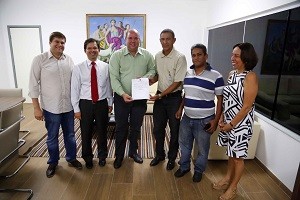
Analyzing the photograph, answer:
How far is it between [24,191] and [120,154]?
1011 mm

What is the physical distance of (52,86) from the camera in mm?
2223

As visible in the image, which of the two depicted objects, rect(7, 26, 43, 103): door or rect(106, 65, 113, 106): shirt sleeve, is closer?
rect(106, 65, 113, 106): shirt sleeve

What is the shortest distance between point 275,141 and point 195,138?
0.90 meters

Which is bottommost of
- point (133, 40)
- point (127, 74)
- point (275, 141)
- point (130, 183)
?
point (130, 183)

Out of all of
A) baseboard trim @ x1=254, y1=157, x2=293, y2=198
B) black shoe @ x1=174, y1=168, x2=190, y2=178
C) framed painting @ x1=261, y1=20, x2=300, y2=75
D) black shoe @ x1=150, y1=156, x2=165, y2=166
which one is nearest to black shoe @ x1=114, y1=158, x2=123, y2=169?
black shoe @ x1=150, y1=156, x2=165, y2=166

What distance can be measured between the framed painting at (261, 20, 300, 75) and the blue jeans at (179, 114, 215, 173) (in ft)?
3.07

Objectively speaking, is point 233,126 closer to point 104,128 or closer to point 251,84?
point 251,84

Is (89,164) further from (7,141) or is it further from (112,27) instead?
(112,27)

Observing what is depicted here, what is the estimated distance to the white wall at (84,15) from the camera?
16.4 feet

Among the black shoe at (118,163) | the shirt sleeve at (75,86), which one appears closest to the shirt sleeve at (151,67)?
the shirt sleeve at (75,86)

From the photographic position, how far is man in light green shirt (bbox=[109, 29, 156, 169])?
7.46 feet

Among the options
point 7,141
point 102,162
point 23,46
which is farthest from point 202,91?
point 23,46

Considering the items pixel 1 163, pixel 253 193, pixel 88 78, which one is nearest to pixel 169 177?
pixel 253 193

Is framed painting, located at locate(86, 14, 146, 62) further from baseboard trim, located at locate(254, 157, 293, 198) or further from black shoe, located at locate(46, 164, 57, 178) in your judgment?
baseboard trim, located at locate(254, 157, 293, 198)
